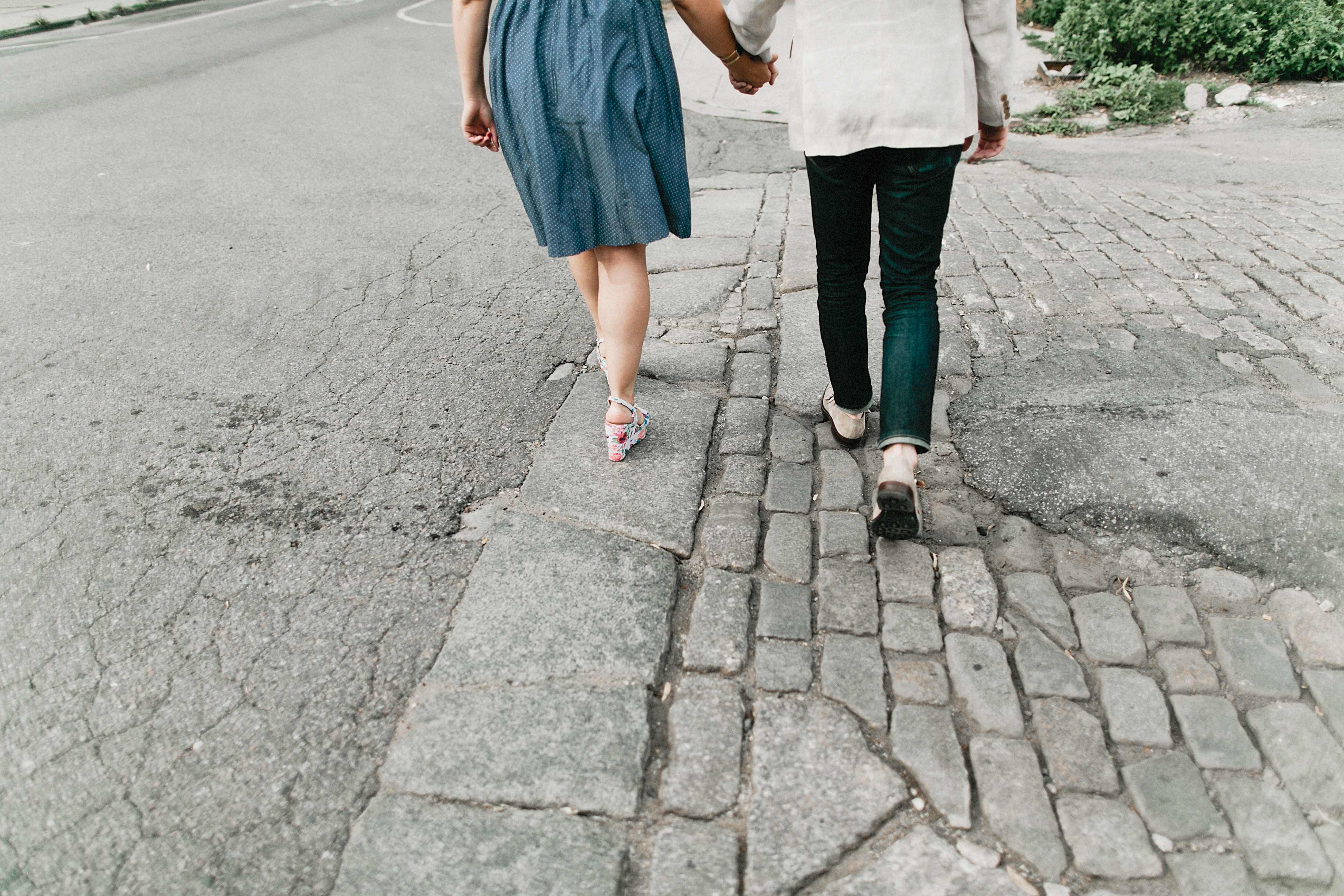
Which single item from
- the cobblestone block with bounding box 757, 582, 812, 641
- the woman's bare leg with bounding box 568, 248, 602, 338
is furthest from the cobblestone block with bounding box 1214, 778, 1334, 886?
the woman's bare leg with bounding box 568, 248, 602, 338

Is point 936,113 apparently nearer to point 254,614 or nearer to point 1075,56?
point 254,614

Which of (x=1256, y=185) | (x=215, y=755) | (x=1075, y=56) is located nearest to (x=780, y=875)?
(x=215, y=755)

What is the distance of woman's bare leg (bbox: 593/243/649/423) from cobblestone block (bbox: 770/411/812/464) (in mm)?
483

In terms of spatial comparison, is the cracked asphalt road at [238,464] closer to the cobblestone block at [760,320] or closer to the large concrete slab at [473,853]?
the large concrete slab at [473,853]

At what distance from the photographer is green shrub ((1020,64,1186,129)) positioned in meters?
6.76

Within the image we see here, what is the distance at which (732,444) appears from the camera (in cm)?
287

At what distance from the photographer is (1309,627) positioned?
6.72 ft

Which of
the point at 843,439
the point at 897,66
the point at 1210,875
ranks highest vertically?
the point at 897,66

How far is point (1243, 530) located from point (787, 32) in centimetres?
849

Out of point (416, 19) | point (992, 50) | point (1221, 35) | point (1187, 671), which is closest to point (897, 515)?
point (1187, 671)

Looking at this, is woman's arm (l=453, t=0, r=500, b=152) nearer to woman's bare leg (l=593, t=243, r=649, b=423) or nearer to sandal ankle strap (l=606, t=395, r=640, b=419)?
woman's bare leg (l=593, t=243, r=649, b=423)

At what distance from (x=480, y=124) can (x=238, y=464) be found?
1.30 m

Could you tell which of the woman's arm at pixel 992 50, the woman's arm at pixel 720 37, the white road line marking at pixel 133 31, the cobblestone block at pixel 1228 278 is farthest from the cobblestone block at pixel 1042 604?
the white road line marking at pixel 133 31

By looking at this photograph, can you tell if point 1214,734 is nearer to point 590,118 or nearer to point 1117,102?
point 590,118
